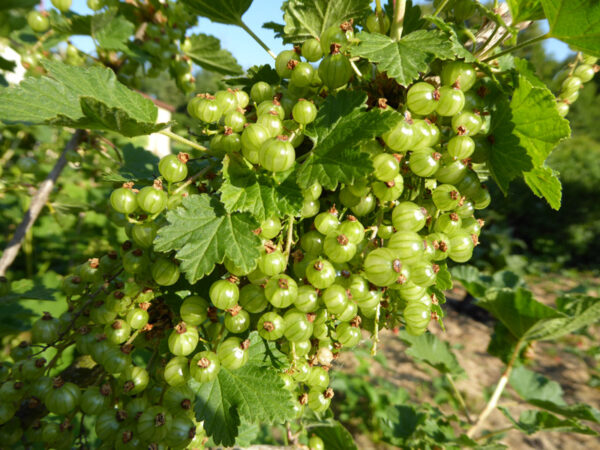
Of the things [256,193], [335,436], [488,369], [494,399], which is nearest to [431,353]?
[494,399]

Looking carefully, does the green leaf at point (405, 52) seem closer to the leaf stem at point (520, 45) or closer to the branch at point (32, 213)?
the leaf stem at point (520, 45)

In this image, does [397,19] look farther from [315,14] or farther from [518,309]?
[518,309]

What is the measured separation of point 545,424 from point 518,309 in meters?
0.59

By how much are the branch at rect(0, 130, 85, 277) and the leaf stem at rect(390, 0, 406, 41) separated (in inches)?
63.8

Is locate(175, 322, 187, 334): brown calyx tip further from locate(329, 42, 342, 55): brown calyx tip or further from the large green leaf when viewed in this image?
locate(329, 42, 342, 55): brown calyx tip

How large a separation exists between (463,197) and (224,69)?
1452mm

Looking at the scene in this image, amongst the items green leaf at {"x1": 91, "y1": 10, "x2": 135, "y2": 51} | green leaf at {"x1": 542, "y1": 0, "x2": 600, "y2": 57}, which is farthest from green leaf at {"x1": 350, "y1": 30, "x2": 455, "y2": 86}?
green leaf at {"x1": 91, "y1": 10, "x2": 135, "y2": 51}

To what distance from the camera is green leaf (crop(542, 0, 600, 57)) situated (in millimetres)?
792

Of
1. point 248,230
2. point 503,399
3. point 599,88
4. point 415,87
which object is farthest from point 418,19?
point 599,88

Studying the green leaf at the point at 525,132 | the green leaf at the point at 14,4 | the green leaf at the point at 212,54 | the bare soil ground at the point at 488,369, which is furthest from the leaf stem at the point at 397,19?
the bare soil ground at the point at 488,369

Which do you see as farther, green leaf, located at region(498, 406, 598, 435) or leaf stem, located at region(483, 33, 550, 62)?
green leaf, located at region(498, 406, 598, 435)

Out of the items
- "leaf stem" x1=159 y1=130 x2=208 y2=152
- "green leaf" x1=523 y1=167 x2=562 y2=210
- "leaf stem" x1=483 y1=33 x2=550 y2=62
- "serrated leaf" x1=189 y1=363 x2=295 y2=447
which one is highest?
"leaf stem" x1=483 y1=33 x2=550 y2=62

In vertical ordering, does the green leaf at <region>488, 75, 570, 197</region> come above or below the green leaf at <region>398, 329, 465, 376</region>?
above

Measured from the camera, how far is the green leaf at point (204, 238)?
71cm
